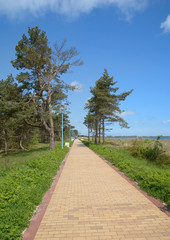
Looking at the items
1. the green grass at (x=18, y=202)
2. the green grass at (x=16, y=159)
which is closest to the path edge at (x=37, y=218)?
the green grass at (x=18, y=202)

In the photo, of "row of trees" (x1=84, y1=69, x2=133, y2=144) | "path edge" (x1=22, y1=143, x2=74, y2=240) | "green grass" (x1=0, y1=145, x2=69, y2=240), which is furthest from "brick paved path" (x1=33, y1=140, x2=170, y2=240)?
"row of trees" (x1=84, y1=69, x2=133, y2=144)

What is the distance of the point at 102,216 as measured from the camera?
4203 mm

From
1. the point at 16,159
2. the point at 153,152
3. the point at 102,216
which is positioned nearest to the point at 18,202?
the point at 102,216

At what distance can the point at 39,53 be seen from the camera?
64.6 ft

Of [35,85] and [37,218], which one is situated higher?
[35,85]

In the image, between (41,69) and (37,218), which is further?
(41,69)

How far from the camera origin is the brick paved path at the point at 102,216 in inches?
139

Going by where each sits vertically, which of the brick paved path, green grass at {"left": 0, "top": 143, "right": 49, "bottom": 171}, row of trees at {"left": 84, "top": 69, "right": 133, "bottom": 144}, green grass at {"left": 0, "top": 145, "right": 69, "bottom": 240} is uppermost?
row of trees at {"left": 84, "top": 69, "right": 133, "bottom": 144}

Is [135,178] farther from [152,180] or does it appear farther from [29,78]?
[29,78]

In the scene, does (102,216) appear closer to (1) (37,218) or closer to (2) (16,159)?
(1) (37,218)

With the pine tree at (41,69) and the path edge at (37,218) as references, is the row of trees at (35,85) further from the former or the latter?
the path edge at (37,218)

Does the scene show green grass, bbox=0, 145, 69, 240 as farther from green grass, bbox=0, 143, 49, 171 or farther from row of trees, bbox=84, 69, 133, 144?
row of trees, bbox=84, 69, 133, 144

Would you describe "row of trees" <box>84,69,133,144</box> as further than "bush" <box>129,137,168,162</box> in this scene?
Yes

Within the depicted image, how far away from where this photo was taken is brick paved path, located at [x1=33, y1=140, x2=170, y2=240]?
352 centimetres
